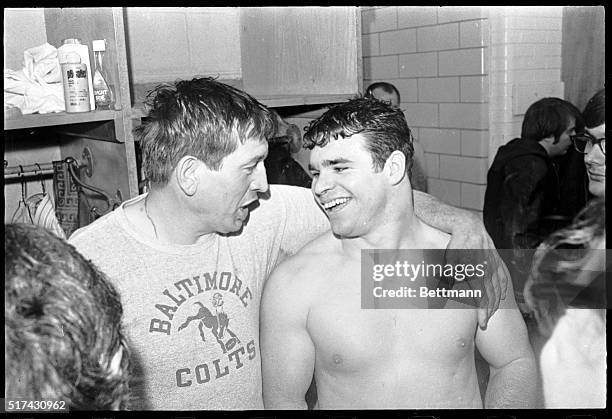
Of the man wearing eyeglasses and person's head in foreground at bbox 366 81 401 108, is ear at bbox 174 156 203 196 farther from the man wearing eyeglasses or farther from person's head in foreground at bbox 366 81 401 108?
the man wearing eyeglasses

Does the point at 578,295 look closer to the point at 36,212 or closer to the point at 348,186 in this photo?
the point at 348,186

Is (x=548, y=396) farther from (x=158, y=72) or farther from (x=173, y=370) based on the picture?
(x=158, y=72)

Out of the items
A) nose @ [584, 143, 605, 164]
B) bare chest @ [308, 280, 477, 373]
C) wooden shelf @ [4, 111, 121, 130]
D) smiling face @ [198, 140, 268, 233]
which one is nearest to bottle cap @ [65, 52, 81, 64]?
wooden shelf @ [4, 111, 121, 130]

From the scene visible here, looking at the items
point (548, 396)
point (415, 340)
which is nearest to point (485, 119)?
point (415, 340)

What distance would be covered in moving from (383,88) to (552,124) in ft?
1.44

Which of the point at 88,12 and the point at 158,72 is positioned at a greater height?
the point at 88,12

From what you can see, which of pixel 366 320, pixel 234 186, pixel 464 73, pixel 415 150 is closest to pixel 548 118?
pixel 464 73

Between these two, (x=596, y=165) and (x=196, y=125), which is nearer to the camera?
(x=196, y=125)

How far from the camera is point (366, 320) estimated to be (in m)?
1.59

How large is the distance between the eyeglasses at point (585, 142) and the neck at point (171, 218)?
0.97m

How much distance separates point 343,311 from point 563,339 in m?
0.59

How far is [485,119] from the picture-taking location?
1641 millimetres

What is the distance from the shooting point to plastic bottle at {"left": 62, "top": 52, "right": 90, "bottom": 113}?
1562mm

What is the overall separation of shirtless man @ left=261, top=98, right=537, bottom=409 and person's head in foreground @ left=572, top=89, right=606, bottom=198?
0.38 metres
